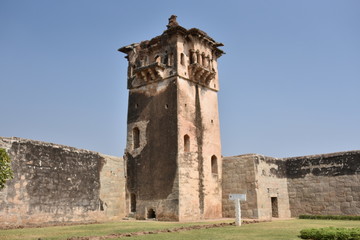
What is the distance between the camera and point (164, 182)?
699 inches

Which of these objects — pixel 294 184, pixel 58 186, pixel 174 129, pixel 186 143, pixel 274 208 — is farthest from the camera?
pixel 294 184

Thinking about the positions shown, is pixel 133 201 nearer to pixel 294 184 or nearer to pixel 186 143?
pixel 186 143

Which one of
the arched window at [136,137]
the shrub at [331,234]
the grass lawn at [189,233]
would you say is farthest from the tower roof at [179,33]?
the shrub at [331,234]

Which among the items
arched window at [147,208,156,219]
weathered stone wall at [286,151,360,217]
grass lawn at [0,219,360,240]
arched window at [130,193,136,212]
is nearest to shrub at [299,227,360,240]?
grass lawn at [0,219,360,240]

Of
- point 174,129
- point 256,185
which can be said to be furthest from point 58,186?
point 256,185

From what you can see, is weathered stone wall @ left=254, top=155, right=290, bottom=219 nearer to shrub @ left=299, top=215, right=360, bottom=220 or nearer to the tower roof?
shrub @ left=299, top=215, right=360, bottom=220

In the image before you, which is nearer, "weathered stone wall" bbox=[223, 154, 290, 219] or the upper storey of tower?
"weathered stone wall" bbox=[223, 154, 290, 219]

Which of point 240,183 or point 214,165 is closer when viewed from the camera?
point 240,183

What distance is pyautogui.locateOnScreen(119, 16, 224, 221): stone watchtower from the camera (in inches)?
696

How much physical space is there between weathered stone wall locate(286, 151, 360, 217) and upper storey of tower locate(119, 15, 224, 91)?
668 centimetres

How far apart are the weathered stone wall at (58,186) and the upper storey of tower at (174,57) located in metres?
5.09

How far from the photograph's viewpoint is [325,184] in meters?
18.7

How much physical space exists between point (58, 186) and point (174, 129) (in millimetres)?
6029

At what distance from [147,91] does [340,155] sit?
1068 cm
